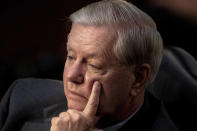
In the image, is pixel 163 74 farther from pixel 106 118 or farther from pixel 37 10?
pixel 37 10

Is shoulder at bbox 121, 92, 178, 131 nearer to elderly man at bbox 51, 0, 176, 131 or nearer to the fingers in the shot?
elderly man at bbox 51, 0, 176, 131

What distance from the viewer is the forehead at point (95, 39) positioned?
1350 mm

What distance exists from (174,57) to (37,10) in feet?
3.27

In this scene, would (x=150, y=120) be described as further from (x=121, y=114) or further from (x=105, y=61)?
(x=105, y=61)

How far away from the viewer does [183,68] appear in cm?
185

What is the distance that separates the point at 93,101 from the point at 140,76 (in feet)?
0.65

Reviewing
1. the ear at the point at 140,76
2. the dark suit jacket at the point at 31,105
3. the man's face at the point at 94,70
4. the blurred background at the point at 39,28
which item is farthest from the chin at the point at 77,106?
the blurred background at the point at 39,28

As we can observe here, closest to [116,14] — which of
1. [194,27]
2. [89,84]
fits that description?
[89,84]

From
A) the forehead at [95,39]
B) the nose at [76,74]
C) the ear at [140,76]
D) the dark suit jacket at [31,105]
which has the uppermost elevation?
the forehead at [95,39]

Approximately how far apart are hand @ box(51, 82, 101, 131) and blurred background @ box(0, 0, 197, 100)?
0.97m

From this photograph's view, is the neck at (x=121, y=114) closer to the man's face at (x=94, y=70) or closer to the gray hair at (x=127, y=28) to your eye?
the man's face at (x=94, y=70)

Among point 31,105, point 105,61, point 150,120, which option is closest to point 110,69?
point 105,61

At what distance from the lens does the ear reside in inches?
55.9

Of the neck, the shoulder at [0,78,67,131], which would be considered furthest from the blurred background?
the neck
